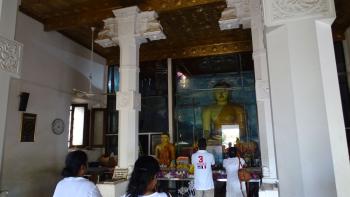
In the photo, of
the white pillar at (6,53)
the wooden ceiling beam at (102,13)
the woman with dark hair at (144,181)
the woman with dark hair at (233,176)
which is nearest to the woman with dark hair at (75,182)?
the woman with dark hair at (144,181)

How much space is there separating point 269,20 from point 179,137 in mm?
7544

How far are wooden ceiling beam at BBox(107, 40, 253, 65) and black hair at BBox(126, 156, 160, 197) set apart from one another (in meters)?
7.71

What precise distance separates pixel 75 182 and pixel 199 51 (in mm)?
7713

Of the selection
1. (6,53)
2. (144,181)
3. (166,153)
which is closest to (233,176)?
(166,153)

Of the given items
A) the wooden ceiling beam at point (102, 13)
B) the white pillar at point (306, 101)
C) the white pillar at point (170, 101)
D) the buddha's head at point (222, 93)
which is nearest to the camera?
the white pillar at point (306, 101)

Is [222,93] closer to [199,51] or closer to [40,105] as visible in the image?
[199,51]

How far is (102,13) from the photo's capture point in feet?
20.7

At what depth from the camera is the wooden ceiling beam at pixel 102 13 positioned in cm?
579

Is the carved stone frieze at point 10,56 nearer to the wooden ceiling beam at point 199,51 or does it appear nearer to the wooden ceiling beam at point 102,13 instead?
the wooden ceiling beam at point 102,13

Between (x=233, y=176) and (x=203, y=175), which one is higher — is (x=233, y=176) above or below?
below

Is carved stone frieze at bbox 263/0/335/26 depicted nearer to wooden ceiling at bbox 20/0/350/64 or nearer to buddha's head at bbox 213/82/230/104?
wooden ceiling at bbox 20/0/350/64

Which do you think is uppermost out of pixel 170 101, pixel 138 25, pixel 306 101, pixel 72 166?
pixel 138 25

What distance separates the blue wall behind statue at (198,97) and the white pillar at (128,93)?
4.13 m

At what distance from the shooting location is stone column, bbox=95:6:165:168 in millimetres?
5312
